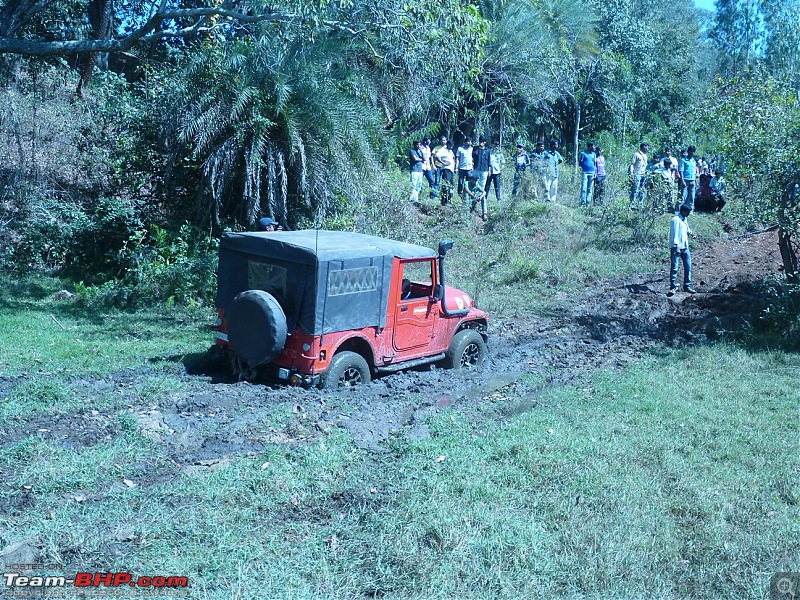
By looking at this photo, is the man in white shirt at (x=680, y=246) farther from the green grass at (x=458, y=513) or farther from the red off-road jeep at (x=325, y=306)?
the green grass at (x=458, y=513)

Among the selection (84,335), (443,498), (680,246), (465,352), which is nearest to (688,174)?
(680,246)

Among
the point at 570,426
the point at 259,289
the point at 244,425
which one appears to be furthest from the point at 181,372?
the point at 570,426

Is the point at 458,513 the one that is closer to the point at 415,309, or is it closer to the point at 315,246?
the point at 315,246

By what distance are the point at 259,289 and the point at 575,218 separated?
13.2 meters

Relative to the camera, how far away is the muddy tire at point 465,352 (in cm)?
1077

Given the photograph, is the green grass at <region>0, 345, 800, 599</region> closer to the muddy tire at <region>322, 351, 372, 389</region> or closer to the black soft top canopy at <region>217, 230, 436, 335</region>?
the muddy tire at <region>322, 351, 372, 389</region>

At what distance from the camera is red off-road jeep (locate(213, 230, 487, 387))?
8.73 m

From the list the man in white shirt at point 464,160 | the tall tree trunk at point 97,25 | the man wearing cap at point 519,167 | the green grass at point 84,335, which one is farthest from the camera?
the man wearing cap at point 519,167

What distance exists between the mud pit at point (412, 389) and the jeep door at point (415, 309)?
0.49 metres

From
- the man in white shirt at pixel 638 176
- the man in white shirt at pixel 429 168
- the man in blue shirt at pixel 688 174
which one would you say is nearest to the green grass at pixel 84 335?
the man in white shirt at pixel 429 168

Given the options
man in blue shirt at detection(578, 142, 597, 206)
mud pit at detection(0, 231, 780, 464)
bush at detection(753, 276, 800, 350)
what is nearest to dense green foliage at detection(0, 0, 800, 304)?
bush at detection(753, 276, 800, 350)

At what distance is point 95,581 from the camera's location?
4848 millimetres

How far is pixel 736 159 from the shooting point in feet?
43.0

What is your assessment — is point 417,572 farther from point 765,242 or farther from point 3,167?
point 765,242
